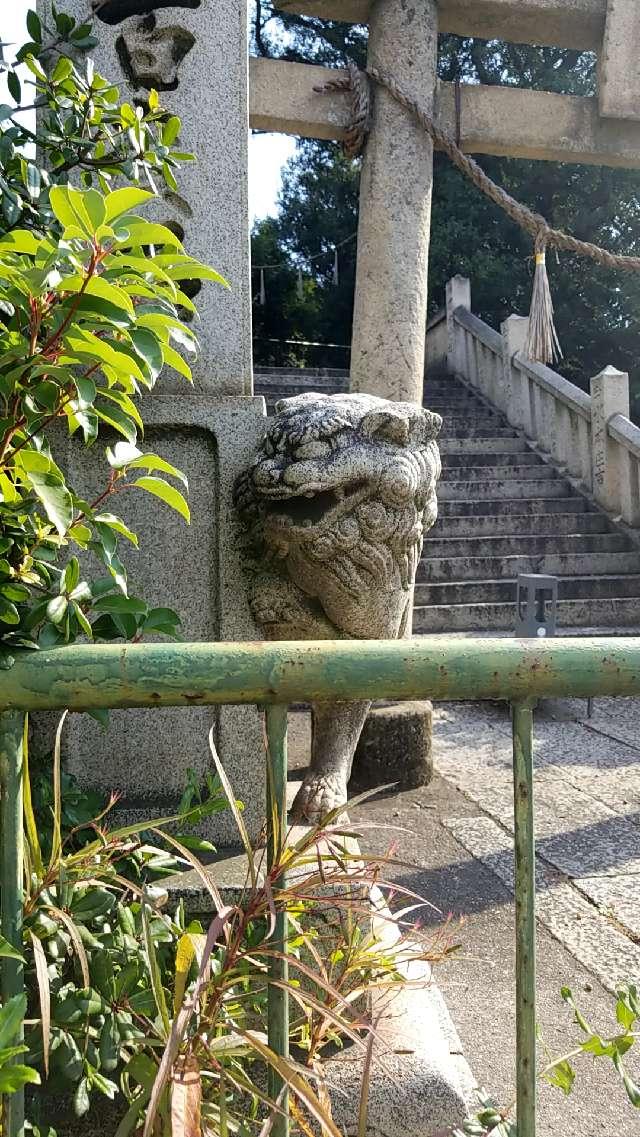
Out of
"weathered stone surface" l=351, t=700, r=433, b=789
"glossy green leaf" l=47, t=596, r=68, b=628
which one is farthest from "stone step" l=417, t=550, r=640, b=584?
"glossy green leaf" l=47, t=596, r=68, b=628

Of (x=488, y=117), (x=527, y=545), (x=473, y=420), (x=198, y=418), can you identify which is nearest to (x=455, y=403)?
(x=473, y=420)

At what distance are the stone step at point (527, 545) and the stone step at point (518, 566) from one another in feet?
0.20

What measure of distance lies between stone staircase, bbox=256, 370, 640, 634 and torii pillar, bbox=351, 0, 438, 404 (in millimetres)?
2194

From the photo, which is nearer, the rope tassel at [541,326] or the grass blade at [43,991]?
the grass blade at [43,991]

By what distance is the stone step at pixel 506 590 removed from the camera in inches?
241

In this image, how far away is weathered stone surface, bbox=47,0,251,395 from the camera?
1.97 meters

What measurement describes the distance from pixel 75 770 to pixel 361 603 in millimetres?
713

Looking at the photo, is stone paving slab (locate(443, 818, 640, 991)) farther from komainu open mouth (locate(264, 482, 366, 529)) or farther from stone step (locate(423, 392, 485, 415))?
stone step (locate(423, 392, 485, 415))

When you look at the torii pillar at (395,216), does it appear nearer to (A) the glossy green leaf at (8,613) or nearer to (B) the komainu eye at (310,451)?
(B) the komainu eye at (310,451)

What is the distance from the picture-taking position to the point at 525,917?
90cm

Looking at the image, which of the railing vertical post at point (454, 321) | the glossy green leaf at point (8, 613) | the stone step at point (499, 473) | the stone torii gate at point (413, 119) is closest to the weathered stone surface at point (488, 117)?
the stone torii gate at point (413, 119)

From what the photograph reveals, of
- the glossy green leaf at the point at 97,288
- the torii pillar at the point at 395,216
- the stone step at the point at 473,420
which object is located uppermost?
the torii pillar at the point at 395,216

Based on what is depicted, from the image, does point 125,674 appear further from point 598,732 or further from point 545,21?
point 545,21

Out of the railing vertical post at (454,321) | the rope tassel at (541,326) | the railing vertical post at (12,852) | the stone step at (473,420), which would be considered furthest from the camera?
the railing vertical post at (454,321)
